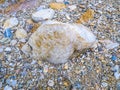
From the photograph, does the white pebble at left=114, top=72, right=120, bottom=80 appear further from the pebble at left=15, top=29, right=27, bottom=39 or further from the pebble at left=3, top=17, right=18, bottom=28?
the pebble at left=3, top=17, right=18, bottom=28

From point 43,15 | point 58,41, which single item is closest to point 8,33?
point 43,15

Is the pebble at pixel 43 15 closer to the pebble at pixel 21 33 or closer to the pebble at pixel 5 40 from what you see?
the pebble at pixel 21 33

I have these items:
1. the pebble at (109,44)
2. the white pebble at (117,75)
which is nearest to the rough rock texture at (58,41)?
the pebble at (109,44)

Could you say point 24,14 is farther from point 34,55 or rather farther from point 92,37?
point 92,37

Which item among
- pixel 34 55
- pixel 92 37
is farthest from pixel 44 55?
pixel 92 37

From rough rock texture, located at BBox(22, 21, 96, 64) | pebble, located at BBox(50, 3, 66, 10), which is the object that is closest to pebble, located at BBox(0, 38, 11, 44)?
rough rock texture, located at BBox(22, 21, 96, 64)

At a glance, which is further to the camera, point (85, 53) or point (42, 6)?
point (42, 6)

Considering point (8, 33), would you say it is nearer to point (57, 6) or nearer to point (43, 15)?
point (43, 15)
